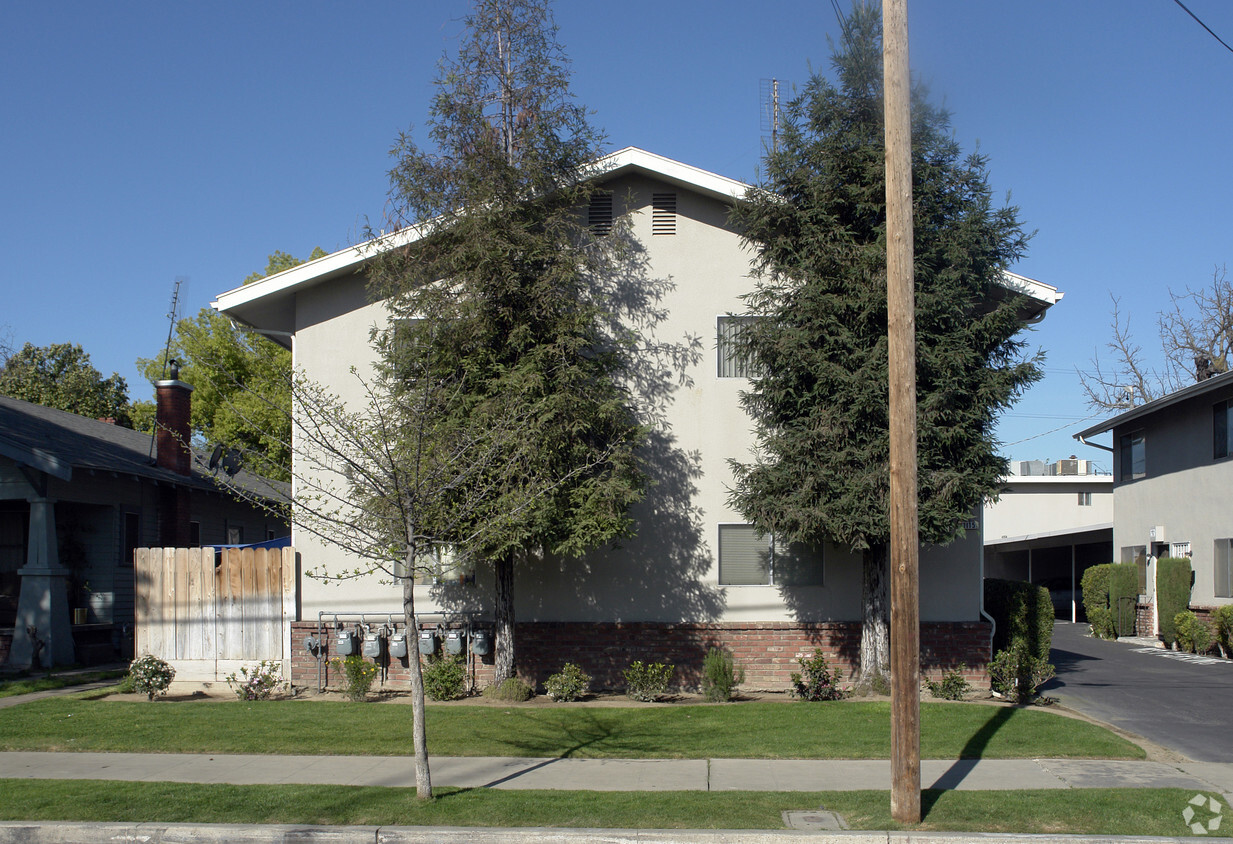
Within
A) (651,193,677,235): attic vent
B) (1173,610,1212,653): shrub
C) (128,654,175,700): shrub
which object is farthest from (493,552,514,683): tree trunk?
(1173,610,1212,653): shrub

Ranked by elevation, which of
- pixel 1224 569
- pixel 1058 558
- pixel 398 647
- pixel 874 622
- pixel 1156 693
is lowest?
pixel 1058 558

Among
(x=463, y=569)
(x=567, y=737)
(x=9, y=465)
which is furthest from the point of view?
(x=9, y=465)

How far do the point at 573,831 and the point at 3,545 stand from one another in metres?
16.7

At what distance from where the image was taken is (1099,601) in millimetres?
27656

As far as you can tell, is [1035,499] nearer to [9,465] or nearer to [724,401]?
[724,401]

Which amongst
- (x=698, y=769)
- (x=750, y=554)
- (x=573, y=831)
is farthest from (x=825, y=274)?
(x=573, y=831)

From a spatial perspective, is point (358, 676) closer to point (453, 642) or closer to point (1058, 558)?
point (453, 642)

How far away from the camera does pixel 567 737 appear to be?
11.4 meters

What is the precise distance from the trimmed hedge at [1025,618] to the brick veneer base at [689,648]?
961 millimetres

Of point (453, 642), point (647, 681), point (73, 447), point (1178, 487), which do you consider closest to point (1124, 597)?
point (1178, 487)

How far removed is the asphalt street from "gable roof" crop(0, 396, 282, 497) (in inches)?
479

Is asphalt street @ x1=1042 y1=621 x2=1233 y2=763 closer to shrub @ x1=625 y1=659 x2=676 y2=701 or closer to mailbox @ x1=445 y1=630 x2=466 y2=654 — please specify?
shrub @ x1=625 y1=659 x2=676 y2=701

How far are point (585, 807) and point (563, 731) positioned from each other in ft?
11.2

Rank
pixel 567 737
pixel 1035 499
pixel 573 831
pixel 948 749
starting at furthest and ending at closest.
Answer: pixel 1035 499, pixel 567 737, pixel 948 749, pixel 573 831
